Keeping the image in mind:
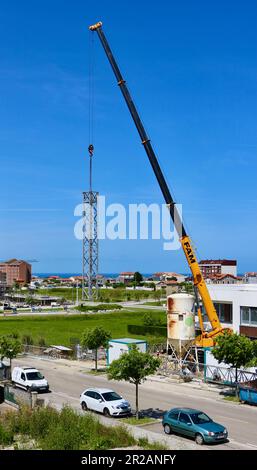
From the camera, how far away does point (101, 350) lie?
49.3m

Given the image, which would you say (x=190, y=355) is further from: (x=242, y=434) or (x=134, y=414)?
(x=242, y=434)

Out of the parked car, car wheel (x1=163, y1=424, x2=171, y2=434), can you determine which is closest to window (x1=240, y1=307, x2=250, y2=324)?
the parked car

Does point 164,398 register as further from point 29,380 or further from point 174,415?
point 174,415

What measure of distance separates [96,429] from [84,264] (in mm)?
107658

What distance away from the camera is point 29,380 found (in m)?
32.5

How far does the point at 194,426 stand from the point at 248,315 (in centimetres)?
1972

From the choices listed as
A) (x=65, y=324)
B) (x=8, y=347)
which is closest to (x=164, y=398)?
(x=8, y=347)

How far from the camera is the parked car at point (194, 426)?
68.7 feet

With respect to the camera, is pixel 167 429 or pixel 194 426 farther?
pixel 167 429

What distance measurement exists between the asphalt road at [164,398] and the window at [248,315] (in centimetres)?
754

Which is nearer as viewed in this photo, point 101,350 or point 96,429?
point 96,429

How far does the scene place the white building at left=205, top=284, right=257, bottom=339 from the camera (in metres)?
39.6
